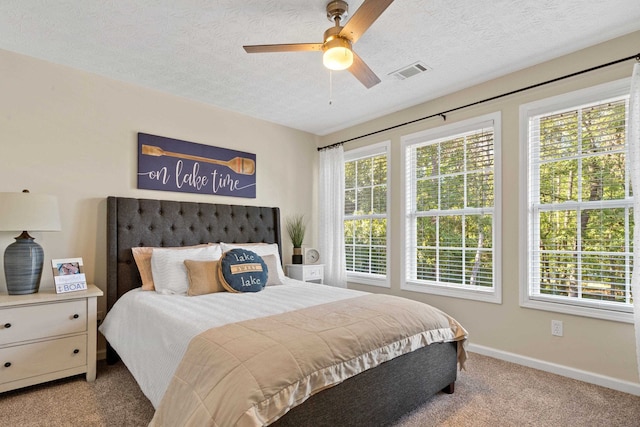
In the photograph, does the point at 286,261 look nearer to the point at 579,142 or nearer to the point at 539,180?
the point at 539,180

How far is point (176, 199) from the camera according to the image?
3.52 meters

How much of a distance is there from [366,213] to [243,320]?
2707mm

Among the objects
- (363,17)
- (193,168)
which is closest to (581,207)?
(363,17)

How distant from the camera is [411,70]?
2961mm

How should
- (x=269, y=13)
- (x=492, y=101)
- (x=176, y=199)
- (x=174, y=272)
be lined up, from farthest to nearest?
(x=176, y=199)
(x=492, y=101)
(x=174, y=272)
(x=269, y=13)

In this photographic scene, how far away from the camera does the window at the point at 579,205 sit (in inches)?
97.0

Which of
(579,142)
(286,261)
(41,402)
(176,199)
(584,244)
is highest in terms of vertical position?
(579,142)

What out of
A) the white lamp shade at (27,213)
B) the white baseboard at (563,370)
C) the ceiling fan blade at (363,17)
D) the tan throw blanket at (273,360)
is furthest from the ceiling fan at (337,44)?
the white baseboard at (563,370)

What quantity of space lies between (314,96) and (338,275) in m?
2.18

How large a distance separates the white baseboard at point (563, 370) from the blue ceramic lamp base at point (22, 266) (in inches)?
146

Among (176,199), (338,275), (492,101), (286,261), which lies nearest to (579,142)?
(492,101)

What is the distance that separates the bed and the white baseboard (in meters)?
0.83

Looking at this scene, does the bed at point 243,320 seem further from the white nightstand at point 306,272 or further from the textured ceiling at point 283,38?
the textured ceiling at point 283,38

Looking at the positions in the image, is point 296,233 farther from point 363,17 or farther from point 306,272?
point 363,17
